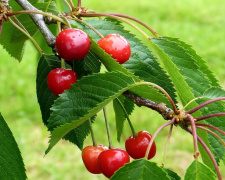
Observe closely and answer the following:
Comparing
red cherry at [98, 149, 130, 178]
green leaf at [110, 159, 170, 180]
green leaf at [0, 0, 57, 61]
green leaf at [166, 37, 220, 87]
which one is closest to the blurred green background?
green leaf at [0, 0, 57, 61]

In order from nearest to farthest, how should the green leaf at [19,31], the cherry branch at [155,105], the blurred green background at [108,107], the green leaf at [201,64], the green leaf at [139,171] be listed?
1. the green leaf at [139,171]
2. the cherry branch at [155,105]
3. the green leaf at [201,64]
4. the green leaf at [19,31]
5. the blurred green background at [108,107]

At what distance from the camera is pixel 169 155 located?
418 cm

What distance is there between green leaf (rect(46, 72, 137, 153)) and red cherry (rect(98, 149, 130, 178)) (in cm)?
11

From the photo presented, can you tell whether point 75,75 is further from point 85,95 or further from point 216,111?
point 216,111

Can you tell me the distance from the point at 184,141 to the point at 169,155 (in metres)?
0.26

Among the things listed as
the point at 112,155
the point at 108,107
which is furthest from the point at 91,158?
the point at 108,107

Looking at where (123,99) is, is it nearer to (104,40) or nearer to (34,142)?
(104,40)

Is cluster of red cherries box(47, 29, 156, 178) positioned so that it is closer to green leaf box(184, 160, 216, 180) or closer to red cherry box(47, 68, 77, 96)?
red cherry box(47, 68, 77, 96)

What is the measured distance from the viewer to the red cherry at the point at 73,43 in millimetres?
850

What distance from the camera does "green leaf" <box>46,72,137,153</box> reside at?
0.80 meters

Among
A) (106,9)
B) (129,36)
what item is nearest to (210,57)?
(106,9)

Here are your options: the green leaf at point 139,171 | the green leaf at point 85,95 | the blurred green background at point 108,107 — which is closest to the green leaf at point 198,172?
the green leaf at point 139,171

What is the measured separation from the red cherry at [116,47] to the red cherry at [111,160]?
0.19 meters

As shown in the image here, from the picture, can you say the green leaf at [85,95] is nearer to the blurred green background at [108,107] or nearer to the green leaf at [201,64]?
the green leaf at [201,64]
